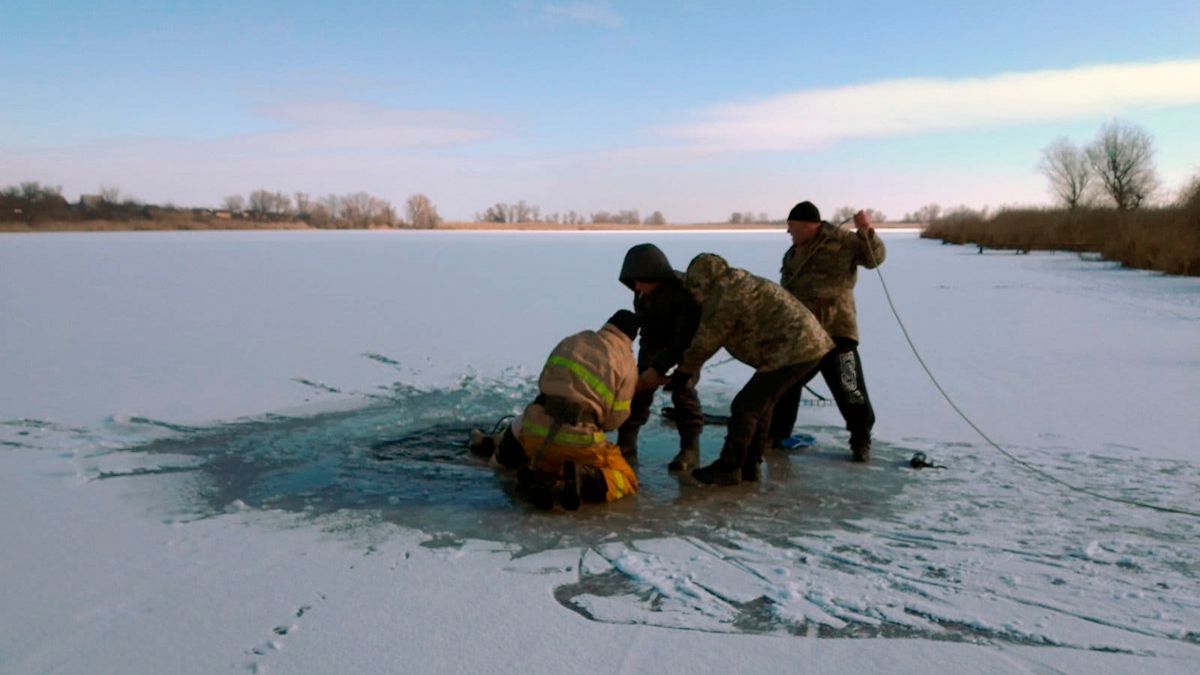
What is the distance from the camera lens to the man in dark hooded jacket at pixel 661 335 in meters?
4.77

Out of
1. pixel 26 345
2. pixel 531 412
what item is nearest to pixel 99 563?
pixel 531 412

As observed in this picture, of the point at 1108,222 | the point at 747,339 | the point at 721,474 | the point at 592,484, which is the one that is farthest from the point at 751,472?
the point at 1108,222

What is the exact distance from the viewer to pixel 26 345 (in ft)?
29.9

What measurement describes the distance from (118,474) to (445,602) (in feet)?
8.62

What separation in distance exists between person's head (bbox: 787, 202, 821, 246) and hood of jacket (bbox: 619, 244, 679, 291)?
1.02 m

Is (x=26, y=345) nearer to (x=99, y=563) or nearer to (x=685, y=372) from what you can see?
→ (x=99, y=563)

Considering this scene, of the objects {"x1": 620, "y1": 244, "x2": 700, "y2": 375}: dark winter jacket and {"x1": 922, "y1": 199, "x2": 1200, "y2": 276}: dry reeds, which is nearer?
{"x1": 620, "y1": 244, "x2": 700, "y2": 375}: dark winter jacket

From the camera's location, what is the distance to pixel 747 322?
4.62m

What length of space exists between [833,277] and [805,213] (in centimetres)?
43

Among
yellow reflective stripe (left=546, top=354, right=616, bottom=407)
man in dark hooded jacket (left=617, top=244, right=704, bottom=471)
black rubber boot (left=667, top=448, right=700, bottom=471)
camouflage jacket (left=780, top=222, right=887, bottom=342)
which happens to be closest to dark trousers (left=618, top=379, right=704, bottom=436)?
man in dark hooded jacket (left=617, top=244, right=704, bottom=471)

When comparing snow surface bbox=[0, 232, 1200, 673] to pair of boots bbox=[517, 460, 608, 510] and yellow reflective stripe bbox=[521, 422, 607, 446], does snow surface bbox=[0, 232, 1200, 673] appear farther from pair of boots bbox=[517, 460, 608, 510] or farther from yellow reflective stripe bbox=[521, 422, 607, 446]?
yellow reflective stripe bbox=[521, 422, 607, 446]

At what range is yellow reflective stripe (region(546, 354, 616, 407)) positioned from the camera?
14.0 ft

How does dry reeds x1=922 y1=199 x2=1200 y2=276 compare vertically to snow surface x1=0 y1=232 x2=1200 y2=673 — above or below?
above

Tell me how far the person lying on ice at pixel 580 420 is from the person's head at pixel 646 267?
1.06 feet
